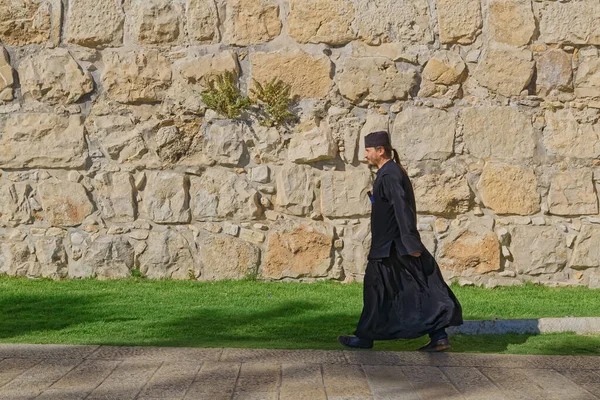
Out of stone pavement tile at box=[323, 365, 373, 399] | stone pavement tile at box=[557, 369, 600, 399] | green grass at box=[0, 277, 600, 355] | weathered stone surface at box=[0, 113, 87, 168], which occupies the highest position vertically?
weathered stone surface at box=[0, 113, 87, 168]

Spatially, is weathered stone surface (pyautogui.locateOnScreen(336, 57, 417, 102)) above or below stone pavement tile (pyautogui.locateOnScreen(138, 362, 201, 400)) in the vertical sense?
above

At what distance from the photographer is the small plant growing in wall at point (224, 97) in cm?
840

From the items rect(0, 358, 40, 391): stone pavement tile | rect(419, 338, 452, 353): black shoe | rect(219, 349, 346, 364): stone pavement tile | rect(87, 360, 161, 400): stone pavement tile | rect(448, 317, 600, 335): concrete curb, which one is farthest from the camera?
rect(448, 317, 600, 335): concrete curb

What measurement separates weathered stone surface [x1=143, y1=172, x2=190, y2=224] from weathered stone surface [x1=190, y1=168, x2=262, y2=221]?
0.11 m

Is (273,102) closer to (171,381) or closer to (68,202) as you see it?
(68,202)

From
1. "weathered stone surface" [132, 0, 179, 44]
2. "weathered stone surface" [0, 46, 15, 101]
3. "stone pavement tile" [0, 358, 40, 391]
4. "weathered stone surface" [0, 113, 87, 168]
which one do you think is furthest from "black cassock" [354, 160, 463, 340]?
"weathered stone surface" [0, 46, 15, 101]

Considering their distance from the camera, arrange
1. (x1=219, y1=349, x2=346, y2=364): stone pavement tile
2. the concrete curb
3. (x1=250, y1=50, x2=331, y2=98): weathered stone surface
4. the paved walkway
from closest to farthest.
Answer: the paved walkway
(x1=219, y1=349, x2=346, y2=364): stone pavement tile
the concrete curb
(x1=250, y1=50, x2=331, y2=98): weathered stone surface

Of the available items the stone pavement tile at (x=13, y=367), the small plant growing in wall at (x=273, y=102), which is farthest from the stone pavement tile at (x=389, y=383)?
the small plant growing in wall at (x=273, y=102)

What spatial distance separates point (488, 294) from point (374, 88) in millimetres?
2237

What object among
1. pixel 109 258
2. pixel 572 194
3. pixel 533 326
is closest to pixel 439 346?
pixel 533 326

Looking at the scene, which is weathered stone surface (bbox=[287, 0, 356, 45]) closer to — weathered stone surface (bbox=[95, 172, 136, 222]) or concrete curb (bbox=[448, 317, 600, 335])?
weathered stone surface (bbox=[95, 172, 136, 222])

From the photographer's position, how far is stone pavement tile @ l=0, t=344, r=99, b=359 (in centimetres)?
512

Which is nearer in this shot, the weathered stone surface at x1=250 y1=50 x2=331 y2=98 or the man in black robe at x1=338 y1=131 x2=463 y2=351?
the man in black robe at x1=338 y1=131 x2=463 y2=351

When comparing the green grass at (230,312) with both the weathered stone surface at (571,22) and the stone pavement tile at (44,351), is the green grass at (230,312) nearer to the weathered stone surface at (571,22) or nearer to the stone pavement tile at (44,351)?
the stone pavement tile at (44,351)
